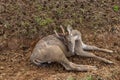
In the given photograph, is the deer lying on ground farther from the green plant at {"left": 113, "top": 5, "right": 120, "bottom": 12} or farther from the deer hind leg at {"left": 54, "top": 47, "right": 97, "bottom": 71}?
the green plant at {"left": 113, "top": 5, "right": 120, "bottom": 12}

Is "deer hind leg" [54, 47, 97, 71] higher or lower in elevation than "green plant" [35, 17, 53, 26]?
lower

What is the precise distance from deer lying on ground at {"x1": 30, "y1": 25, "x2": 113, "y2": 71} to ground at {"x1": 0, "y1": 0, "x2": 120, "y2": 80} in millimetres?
113

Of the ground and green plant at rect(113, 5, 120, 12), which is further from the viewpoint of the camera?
green plant at rect(113, 5, 120, 12)

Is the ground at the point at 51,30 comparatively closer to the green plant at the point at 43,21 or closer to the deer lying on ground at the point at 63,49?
the green plant at the point at 43,21

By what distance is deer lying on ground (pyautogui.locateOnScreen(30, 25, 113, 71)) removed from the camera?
6430mm

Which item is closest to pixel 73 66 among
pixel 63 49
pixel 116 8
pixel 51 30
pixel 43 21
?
pixel 63 49

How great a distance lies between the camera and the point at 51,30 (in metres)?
7.44

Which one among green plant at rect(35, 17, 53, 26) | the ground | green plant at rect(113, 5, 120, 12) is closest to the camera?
the ground

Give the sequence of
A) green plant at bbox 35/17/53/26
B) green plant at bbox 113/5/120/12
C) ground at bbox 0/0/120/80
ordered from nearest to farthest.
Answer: ground at bbox 0/0/120/80
green plant at bbox 35/17/53/26
green plant at bbox 113/5/120/12

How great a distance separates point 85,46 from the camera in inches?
281

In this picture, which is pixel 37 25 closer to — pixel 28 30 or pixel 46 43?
pixel 28 30

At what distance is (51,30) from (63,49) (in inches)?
32.3

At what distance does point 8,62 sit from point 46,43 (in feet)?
2.72

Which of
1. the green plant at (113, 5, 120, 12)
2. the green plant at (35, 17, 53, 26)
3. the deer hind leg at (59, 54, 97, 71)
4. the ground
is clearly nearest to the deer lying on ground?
the deer hind leg at (59, 54, 97, 71)
